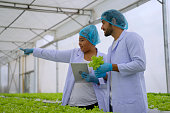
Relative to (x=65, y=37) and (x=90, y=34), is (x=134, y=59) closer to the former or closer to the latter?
(x=90, y=34)

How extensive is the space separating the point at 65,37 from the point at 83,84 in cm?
1138

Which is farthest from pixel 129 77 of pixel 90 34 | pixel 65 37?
pixel 65 37

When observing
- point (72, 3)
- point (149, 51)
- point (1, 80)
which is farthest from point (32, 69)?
point (149, 51)

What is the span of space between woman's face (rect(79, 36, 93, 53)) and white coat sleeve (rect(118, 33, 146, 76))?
3.24 feet

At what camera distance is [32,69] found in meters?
21.4

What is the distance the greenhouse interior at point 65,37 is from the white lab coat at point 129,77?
110mm

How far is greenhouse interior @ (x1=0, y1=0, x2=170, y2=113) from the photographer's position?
152 inches

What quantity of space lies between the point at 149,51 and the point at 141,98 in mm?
6273

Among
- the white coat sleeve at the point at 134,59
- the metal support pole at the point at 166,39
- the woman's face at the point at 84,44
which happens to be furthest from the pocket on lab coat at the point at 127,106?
the metal support pole at the point at 166,39

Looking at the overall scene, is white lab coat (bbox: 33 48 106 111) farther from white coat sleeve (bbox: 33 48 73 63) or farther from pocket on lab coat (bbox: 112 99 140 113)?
pocket on lab coat (bbox: 112 99 140 113)

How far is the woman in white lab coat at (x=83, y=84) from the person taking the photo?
3.01 metres

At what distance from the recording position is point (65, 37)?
564 inches

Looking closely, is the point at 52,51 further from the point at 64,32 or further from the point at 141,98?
the point at 64,32

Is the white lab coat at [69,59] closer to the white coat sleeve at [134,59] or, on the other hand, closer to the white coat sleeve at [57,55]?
the white coat sleeve at [57,55]
